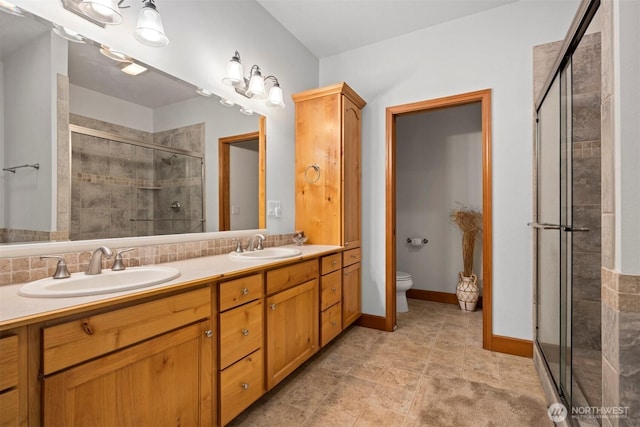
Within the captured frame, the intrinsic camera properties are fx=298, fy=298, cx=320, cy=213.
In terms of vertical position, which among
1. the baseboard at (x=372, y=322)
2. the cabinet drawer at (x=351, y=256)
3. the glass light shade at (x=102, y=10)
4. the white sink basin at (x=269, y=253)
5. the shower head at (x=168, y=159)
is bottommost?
the baseboard at (x=372, y=322)

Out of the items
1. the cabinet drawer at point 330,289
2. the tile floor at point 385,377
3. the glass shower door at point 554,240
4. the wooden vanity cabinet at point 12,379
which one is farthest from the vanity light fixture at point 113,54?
the glass shower door at point 554,240

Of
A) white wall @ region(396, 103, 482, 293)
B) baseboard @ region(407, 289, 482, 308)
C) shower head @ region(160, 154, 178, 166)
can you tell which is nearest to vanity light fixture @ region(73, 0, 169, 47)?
shower head @ region(160, 154, 178, 166)

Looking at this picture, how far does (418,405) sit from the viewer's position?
1660 mm

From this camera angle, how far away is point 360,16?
8.18ft

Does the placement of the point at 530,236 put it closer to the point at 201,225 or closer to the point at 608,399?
the point at 608,399

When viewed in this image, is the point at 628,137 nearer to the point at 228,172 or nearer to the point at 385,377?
the point at 385,377

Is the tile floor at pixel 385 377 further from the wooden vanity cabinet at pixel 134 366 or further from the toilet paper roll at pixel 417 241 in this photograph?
the toilet paper roll at pixel 417 241

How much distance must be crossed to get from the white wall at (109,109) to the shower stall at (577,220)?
2046 millimetres

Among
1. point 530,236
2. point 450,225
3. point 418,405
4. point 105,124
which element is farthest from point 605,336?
point 450,225

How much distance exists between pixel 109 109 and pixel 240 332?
4.14ft

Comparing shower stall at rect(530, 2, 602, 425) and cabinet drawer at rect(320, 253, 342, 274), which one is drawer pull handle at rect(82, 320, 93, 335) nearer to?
cabinet drawer at rect(320, 253, 342, 274)

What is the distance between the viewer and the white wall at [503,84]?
225cm

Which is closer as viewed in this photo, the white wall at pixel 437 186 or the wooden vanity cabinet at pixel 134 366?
the wooden vanity cabinet at pixel 134 366

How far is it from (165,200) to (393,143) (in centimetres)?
198
